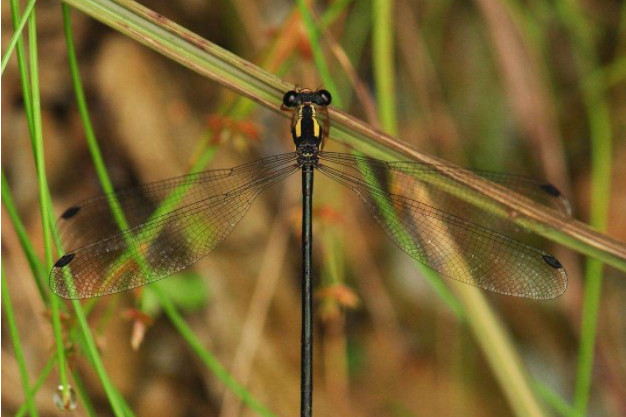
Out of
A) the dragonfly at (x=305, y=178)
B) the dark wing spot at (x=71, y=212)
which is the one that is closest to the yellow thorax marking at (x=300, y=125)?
the dragonfly at (x=305, y=178)

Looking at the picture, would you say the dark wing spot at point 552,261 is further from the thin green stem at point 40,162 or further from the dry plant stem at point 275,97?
the thin green stem at point 40,162

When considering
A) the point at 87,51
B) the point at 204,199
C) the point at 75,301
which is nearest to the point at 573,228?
the point at 204,199

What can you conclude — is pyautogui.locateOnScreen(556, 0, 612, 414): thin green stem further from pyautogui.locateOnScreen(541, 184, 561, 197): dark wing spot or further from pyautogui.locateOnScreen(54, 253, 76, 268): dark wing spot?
pyautogui.locateOnScreen(54, 253, 76, 268): dark wing spot

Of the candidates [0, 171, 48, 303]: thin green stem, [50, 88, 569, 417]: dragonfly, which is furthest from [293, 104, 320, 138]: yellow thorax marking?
[0, 171, 48, 303]: thin green stem

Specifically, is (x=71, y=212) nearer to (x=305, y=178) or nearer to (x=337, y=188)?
(x=305, y=178)

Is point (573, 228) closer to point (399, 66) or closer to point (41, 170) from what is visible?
point (41, 170)

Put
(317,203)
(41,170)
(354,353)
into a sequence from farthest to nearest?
(354,353), (317,203), (41,170)
